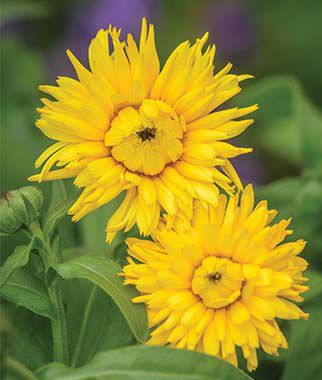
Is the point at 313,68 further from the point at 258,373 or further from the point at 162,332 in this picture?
the point at 162,332

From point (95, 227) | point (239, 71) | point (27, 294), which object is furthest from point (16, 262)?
point (239, 71)

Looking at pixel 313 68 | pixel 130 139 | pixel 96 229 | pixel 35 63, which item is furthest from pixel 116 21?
pixel 130 139

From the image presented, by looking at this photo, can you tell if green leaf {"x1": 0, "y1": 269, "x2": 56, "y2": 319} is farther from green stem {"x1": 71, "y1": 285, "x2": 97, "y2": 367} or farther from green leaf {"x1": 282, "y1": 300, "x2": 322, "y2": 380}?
green leaf {"x1": 282, "y1": 300, "x2": 322, "y2": 380}

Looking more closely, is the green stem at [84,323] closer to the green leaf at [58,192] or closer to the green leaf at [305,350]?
the green leaf at [58,192]

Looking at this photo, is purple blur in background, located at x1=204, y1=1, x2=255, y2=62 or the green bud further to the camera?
purple blur in background, located at x1=204, y1=1, x2=255, y2=62

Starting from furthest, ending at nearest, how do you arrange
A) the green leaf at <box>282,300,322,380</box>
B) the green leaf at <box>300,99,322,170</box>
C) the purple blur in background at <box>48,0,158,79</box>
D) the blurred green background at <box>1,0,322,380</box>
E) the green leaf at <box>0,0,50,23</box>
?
the purple blur in background at <box>48,0,158,79</box> → the green leaf at <box>0,0,50,23</box> → the green leaf at <box>300,99,322,170</box> → the blurred green background at <box>1,0,322,380</box> → the green leaf at <box>282,300,322,380</box>

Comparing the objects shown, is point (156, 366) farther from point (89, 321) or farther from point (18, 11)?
point (18, 11)

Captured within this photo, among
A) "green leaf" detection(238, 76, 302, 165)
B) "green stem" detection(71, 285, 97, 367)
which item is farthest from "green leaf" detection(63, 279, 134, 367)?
"green leaf" detection(238, 76, 302, 165)
